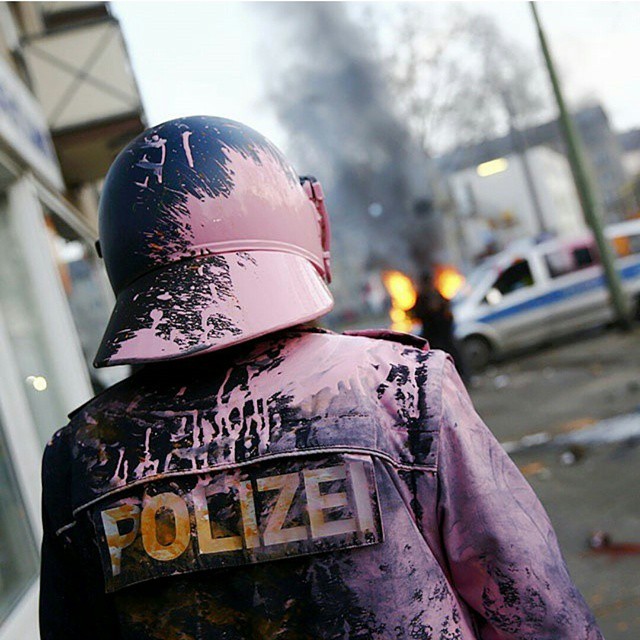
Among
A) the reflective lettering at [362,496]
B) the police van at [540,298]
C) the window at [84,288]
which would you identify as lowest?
the police van at [540,298]

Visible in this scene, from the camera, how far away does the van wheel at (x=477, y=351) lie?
36.7 feet

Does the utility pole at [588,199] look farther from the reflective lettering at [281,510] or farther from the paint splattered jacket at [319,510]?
the reflective lettering at [281,510]

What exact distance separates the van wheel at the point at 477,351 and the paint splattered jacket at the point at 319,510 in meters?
10.4

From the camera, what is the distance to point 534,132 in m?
44.9

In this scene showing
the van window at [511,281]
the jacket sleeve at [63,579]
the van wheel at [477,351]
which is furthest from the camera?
the van window at [511,281]

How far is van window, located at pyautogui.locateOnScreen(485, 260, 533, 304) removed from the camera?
11.3 m

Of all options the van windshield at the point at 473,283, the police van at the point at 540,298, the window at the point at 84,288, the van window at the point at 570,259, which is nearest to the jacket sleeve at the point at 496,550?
the window at the point at 84,288

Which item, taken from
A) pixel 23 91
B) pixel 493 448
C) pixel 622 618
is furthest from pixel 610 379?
pixel 493 448

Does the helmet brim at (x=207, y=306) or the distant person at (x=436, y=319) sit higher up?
the helmet brim at (x=207, y=306)

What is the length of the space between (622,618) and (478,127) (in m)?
27.1

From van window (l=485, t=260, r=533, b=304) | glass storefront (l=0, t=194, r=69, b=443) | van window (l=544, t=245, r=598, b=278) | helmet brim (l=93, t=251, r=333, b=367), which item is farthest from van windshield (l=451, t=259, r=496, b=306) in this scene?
helmet brim (l=93, t=251, r=333, b=367)

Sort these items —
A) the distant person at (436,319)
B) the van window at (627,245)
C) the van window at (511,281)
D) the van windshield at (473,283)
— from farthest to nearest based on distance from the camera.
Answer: the van windshield at (473,283), the van window at (627,245), the van window at (511,281), the distant person at (436,319)

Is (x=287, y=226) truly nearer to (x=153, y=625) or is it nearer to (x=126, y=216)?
(x=126, y=216)

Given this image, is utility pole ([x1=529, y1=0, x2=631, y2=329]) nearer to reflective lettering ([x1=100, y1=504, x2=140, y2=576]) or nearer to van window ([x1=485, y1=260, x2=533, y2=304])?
van window ([x1=485, y1=260, x2=533, y2=304])
